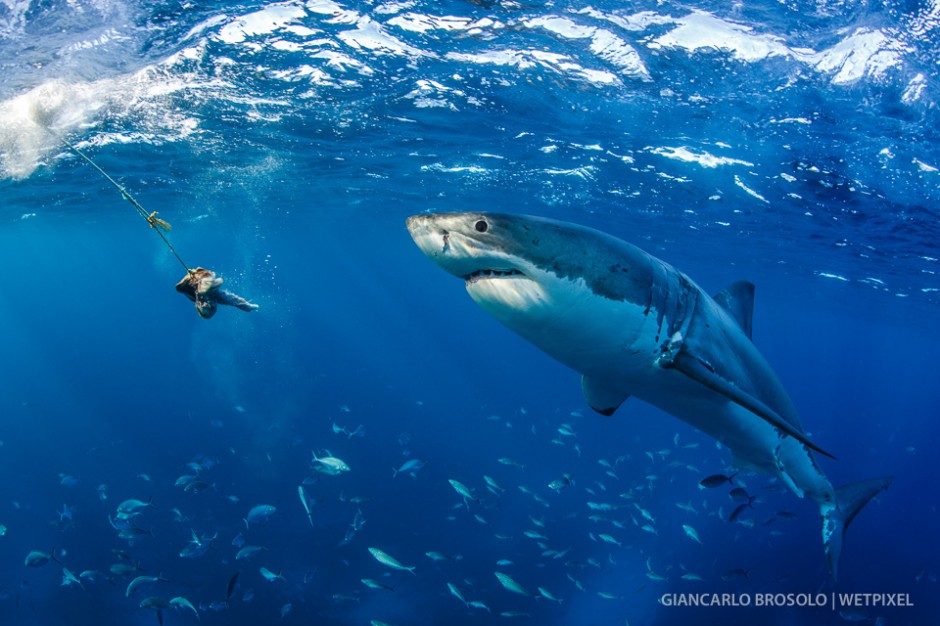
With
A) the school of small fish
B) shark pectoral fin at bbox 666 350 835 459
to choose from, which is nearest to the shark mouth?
shark pectoral fin at bbox 666 350 835 459

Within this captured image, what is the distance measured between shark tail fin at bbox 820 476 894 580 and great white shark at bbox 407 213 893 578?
190cm

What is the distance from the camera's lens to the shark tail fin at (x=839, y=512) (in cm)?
520

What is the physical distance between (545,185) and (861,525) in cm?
2224

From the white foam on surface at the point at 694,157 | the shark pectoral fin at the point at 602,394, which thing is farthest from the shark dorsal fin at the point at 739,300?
the white foam on surface at the point at 694,157

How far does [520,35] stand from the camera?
934 centimetres

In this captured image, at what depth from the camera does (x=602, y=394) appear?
426 cm

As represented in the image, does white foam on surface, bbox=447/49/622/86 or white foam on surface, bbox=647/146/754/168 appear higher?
white foam on surface, bbox=447/49/622/86

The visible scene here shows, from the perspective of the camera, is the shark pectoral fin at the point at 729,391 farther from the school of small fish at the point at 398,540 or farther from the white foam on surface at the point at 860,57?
the white foam on surface at the point at 860,57

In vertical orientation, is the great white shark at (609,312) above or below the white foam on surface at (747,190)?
above

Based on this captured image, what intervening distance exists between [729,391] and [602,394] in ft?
5.27

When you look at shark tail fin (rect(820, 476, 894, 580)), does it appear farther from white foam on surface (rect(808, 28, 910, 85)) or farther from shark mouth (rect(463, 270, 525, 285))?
white foam on surface (rect(808, 28, 910, 85))

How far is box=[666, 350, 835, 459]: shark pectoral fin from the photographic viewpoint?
2.51 metres

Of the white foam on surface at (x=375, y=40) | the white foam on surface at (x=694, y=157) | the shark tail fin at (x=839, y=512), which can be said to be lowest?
the shark tail fin at (x=839, y=512)

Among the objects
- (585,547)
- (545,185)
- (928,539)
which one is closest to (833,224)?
(545,185)
